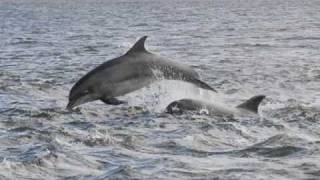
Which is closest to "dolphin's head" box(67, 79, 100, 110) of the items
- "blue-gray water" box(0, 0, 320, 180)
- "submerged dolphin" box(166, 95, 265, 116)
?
"blue-gray water" box(0, 0, 320, 180)

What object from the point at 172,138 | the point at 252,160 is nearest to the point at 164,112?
the point at 172,138

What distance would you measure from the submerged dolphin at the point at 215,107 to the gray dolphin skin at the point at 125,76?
48 cm

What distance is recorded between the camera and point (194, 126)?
657 inches

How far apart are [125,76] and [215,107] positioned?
7.16 feet

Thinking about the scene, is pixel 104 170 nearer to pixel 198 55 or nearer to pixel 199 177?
pixel 199 177

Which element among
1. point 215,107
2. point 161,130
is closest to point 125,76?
point 161,130

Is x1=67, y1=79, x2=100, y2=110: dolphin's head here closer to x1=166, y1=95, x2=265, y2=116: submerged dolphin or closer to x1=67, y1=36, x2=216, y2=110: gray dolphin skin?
x1=67, y1=36, x2=216, y2=110: gray dolphin skin

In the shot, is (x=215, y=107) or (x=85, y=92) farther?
(x=215, y=107)

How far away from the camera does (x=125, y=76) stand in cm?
1761

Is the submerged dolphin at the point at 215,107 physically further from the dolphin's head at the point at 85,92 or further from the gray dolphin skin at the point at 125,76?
the dolphin's head at the point at 85,92

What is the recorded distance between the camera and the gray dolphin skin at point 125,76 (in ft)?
57.1

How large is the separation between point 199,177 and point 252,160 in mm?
1388

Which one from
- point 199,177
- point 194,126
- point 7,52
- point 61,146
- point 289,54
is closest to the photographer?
point 199,177

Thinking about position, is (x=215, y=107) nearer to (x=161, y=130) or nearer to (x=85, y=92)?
(x=161, y=130)
